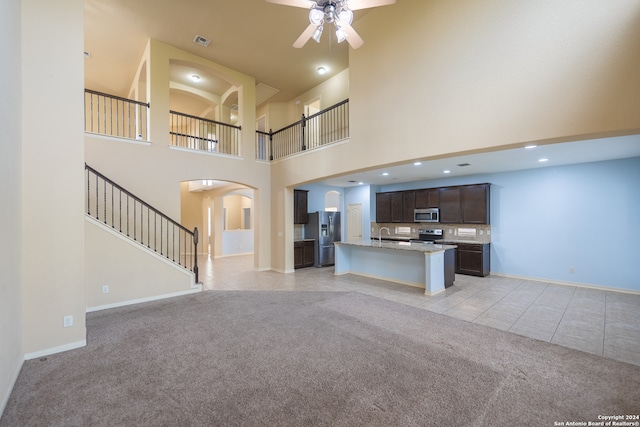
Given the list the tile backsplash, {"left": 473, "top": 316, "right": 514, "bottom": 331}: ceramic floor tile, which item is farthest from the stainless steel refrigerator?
{"left": 473, "top": 316, "right": 514, "bottom": 331}: ceramic floor tile

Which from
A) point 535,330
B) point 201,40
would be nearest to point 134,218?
point 201,40

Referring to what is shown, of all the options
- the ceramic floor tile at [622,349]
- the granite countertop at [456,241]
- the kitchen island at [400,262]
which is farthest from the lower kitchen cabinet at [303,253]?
the ceramic floor tile at [622,349]

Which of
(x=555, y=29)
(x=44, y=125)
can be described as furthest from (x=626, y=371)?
(x=44, y=125)

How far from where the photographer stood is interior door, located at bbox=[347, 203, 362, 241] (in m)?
9.70

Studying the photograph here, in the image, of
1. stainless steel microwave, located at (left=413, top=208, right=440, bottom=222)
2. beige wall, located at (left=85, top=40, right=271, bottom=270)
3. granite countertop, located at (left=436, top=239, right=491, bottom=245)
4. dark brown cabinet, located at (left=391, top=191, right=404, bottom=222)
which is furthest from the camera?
dark brown cabinet, located at (left=391, top=191, right=404, bottom=222)

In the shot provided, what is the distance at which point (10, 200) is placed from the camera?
7.72 feet

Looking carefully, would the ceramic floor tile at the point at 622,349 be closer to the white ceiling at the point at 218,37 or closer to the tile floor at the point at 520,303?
the tile floor at the point at 520,303

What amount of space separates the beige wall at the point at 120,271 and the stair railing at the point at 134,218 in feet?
1.07

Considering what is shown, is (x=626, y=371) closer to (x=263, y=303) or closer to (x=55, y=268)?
(x=263, y=303)

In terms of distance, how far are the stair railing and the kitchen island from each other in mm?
3740

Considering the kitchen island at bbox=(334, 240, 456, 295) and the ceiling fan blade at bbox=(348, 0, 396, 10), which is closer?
the ceiling fan blade at bbox=(348, 0, 396, 10)

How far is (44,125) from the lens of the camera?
2.84 meters

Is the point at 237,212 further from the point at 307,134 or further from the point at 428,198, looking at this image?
the point at 428,198

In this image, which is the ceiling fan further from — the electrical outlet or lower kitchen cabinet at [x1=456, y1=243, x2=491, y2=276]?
lower kitchen cabinet at [x1=456, y1=243, x2=491, y2=276]
